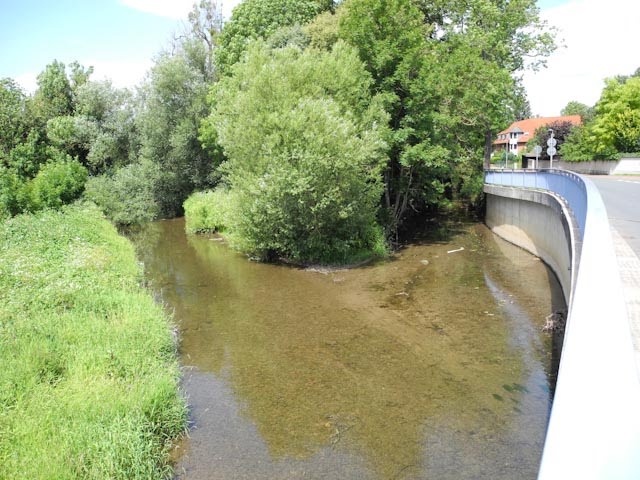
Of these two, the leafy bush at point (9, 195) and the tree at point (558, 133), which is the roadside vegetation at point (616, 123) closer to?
the tree at point (558, 133)

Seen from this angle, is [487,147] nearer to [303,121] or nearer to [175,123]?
[303,121]

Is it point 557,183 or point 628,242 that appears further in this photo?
point 557,183

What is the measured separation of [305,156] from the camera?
1703 cm

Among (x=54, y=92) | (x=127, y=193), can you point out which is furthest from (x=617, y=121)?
(x=54, y=92)

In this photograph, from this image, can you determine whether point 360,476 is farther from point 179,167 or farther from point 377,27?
point 179,167

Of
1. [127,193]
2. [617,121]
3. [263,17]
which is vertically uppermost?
[263,17]

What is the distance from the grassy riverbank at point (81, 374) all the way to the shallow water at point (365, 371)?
0.72 metres

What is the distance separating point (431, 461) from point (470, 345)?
4.48 meters

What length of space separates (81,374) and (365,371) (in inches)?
199

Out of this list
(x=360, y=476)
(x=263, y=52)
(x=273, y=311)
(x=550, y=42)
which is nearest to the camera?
(x=360, y=476)

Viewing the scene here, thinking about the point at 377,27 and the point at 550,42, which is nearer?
the point at 377,27

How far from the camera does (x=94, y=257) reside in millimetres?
14312

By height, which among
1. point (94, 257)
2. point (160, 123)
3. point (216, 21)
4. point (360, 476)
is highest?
point (216, 21)

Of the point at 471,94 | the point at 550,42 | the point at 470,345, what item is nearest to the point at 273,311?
the point at 470,345
